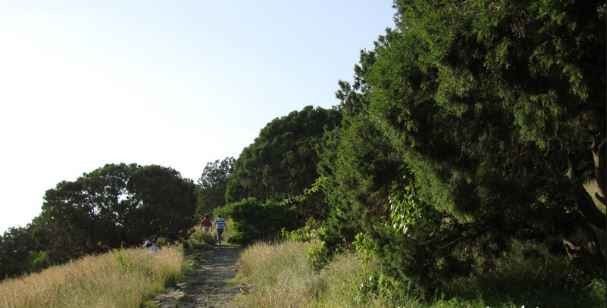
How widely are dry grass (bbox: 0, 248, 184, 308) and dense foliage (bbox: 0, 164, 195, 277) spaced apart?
35.6ft

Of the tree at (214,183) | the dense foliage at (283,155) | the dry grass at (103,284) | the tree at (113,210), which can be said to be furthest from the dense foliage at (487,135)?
the tree at (214,183)

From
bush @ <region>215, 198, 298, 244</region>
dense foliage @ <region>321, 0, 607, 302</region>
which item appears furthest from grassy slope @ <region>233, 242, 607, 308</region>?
bush @ <region>215, 198, 298, 244</region>

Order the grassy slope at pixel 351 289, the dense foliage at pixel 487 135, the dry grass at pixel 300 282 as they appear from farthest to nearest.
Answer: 1. the dry grass at pixel 300 282
2. the grassy slope at pixel 351 289
3. the dense foliage at pixel 487 135

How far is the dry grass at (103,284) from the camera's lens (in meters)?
A: 11.5

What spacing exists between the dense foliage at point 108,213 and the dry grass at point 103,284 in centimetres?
1084

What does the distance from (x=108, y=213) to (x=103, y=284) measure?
1636 cm

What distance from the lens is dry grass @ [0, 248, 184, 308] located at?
37.7ft

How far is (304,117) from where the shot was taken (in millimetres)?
46094

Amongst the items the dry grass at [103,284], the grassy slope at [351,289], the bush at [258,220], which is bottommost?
the grassy slope at [351,289]

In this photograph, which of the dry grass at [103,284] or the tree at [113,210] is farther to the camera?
the tree at [113,210]

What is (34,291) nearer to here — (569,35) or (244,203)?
(569,35)

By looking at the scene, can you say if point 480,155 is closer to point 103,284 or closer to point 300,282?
point 300,282

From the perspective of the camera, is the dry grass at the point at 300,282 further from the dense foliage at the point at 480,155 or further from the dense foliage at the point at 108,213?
the dense foliage at the point at 108,213

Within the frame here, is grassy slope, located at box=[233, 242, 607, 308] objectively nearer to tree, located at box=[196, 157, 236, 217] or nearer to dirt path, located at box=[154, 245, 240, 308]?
dirt path, located at box=[154, 245, 240, 308]
